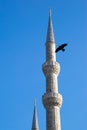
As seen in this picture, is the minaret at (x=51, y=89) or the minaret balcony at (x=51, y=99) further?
the minaret balcony at (x=51, y=99)

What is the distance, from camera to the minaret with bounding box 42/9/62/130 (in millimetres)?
24469

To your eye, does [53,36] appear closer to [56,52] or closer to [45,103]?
[56,52]

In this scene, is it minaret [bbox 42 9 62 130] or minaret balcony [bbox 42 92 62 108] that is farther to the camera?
minaret balcony [bbox 42 92 62 108]

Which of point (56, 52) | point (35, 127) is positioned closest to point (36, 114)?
point (35, 127)

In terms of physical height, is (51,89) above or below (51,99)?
above

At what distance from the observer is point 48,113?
24797mm

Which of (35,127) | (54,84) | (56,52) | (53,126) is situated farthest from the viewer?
(35,127)

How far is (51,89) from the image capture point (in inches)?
1007

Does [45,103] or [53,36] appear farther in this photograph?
[53,36]

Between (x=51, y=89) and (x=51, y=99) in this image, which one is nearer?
(x=51, y=99)

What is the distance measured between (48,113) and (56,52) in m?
4.99

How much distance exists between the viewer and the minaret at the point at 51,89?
24469 millimetres

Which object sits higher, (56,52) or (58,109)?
(56,52)

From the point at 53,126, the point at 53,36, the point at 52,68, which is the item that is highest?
the point at 53,36
